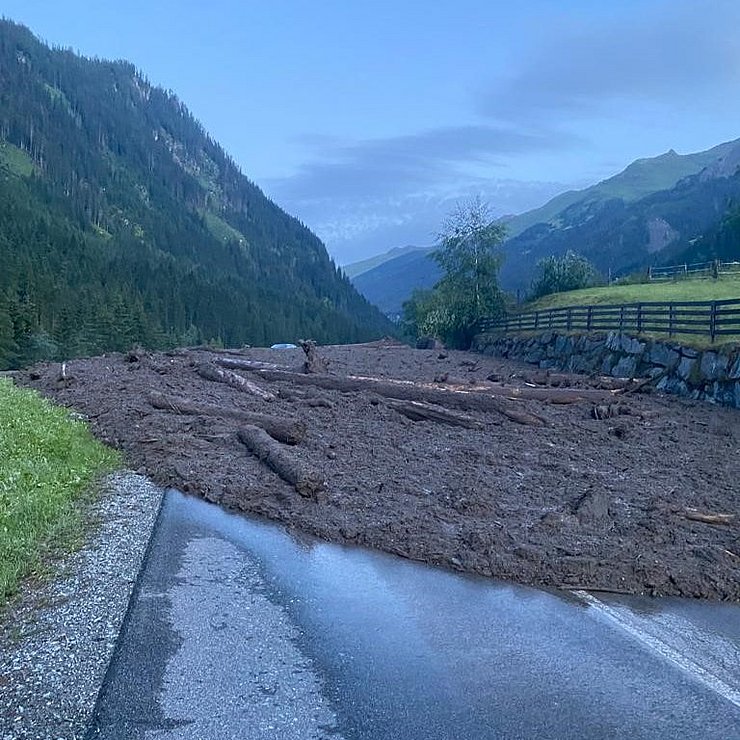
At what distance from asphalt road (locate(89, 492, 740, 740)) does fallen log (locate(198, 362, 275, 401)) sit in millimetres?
11176

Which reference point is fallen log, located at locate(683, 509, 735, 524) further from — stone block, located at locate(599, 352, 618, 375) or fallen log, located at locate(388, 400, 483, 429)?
stone block, located at locate(599, 352, 618, 375)

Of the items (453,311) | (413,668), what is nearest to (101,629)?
(413,668)

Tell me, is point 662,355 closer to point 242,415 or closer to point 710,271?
point 242,415

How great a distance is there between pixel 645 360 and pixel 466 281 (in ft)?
91.7

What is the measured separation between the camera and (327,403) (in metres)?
18.4

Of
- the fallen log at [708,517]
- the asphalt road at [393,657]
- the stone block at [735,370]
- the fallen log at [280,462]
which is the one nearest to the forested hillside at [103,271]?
the fallen log at [280,462]

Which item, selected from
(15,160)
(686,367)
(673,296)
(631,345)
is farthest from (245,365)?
(15,160)

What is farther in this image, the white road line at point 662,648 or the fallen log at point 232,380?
the fallen log at point 232,380

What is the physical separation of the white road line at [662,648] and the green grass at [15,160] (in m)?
164

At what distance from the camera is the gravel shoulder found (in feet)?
15.6

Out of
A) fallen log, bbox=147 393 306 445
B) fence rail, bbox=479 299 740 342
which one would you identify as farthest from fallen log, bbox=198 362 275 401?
fence rail, bbox=479 299 740 342

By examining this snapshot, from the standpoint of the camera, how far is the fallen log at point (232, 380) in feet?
64.3

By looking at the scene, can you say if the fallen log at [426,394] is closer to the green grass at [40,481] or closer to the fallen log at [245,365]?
the fallen log at [245,365]

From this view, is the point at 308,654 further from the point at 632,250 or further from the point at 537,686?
the point at 632,250
